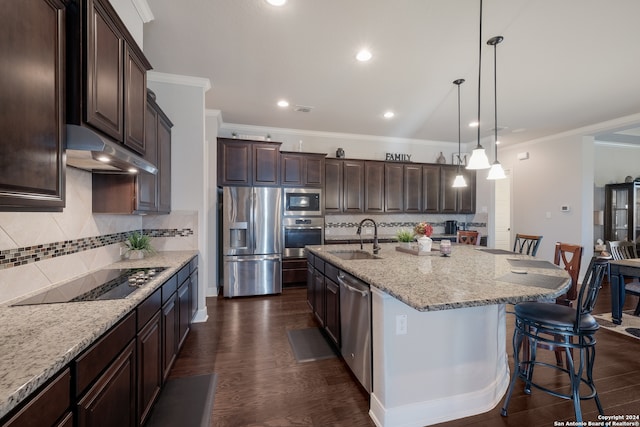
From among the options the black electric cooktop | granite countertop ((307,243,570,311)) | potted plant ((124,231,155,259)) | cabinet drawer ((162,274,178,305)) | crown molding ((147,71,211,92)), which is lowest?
cabinet drawer ((162,274,178,305))

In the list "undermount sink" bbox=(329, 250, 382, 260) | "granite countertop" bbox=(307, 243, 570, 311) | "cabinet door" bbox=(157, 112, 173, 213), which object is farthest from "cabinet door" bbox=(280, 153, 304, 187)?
"granite countertop" bbox=(307, 243, 570, 311)

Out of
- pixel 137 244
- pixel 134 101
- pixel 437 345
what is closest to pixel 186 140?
pixel 137 244

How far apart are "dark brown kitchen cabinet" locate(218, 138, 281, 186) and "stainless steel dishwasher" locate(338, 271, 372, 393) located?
2589 mm

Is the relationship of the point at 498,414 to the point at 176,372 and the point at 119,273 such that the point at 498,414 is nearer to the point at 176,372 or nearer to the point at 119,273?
the point at 176,372

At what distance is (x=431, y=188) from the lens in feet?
18.5

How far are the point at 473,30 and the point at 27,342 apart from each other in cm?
329

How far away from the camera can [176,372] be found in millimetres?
2219

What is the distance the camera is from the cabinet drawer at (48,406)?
2.34 feet

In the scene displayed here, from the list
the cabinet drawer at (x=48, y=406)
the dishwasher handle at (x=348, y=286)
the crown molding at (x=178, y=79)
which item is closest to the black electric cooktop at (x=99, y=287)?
the cabinet drawer at (x=48, y=406)

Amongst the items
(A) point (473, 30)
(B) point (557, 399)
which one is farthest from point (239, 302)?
(A) point (473, 30)

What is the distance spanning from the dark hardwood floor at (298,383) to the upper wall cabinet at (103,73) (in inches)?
72.0

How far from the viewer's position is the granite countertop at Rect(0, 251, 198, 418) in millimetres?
738

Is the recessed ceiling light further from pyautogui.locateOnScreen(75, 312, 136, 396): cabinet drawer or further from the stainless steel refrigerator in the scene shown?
pyautogui.locateOnScreen(75, 312, 136, 396): cabinet drawer

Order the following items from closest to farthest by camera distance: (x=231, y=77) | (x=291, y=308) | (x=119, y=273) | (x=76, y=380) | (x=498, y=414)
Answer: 1. (x=76, y=380)
2. (x=498, y=414)
3. (x=119, y=273)
4. (x=231, y=77)
5. (x=291, y=308)
